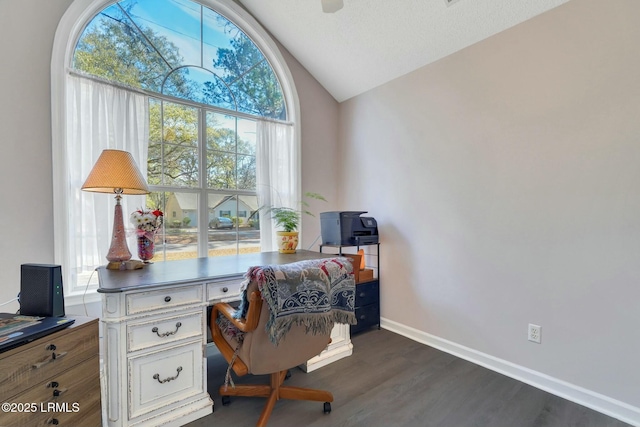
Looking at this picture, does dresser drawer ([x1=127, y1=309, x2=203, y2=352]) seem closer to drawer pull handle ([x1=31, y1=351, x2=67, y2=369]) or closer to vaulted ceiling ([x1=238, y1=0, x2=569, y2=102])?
drawer pull handle ([x1=31, y1=351, x2=67, y2=369])

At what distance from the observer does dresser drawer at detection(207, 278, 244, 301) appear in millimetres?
1692

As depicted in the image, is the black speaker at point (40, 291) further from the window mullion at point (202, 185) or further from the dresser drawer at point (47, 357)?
the window mullion at point (202, 185)

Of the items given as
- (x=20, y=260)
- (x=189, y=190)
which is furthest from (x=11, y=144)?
(x=189, y=190)

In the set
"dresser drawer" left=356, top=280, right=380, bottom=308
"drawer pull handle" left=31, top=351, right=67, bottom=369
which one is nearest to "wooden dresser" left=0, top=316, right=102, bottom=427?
"drawer pull handle" left=31, top=351, right=67, bottom=369

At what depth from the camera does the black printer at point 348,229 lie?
2.68 m

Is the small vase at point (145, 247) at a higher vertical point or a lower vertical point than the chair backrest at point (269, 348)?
higher


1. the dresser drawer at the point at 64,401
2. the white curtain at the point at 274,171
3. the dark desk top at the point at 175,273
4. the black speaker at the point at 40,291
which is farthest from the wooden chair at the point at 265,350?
the white curtain at the point at 274,171

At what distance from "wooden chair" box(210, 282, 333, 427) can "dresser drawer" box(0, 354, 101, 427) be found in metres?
0.56

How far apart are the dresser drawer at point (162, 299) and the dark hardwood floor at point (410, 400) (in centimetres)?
67

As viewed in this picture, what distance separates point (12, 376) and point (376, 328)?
2582mm

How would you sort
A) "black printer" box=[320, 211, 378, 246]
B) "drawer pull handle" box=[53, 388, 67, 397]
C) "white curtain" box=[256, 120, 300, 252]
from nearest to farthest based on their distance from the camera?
"drawer pull handle" box=[53, 388, 67, 397], "black printer" box=[320, 211, 378, 246], "white curtain" box=[256, 120, 300, 252]

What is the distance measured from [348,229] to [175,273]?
59.4 inches

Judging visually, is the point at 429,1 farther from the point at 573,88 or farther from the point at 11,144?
the point at 11,144

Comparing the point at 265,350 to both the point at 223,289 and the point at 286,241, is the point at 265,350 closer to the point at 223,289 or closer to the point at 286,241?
the point at 223,289
